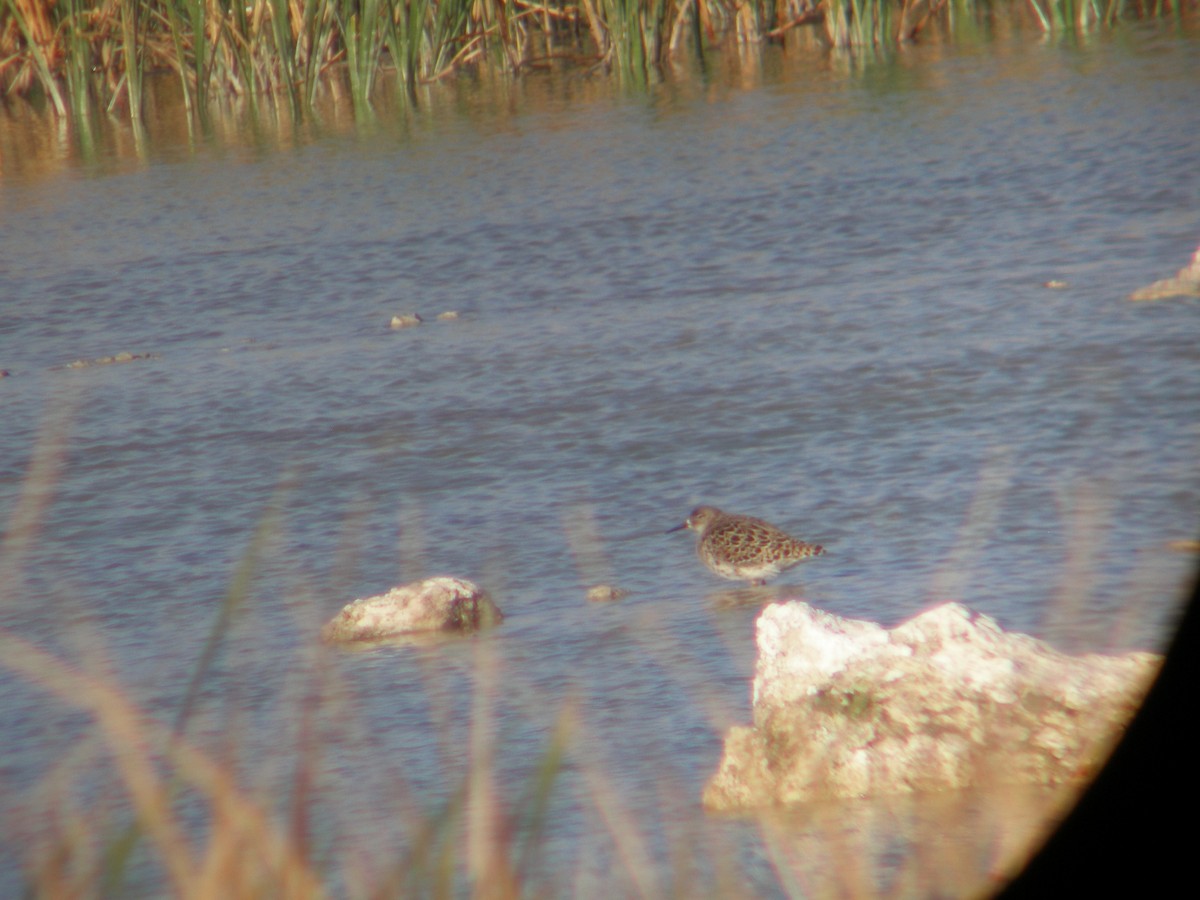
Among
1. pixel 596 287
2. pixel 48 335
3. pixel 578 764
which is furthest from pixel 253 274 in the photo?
pixel 578 764

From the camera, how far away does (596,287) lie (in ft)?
23.2

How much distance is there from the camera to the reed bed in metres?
13.5

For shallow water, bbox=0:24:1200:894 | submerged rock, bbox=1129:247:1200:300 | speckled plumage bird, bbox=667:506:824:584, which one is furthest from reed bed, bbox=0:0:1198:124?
speckled plumage bird, bbox=667:506:824:584

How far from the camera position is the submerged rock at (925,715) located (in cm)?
262

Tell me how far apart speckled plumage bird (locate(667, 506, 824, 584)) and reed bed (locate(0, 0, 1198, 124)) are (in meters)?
9.81

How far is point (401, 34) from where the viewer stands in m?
14.8

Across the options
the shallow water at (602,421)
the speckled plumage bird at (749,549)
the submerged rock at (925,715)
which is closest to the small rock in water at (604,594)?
the shallow water at (602,421)

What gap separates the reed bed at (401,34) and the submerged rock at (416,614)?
9906 mm

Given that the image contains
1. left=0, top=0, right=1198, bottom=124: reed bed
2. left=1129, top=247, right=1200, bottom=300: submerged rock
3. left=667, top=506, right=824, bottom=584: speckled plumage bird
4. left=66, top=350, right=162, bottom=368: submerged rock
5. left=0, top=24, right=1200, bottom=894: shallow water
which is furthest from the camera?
left=0, top=0, right=1198, bottom=124: reed bed

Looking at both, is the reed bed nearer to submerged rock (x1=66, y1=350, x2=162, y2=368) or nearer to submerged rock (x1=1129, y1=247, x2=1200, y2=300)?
submerged rock (x1=66, y1=350, x2=162, y2=368)

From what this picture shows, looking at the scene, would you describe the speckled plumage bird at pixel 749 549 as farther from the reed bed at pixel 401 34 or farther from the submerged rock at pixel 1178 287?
the reed bed at pixel 401 34

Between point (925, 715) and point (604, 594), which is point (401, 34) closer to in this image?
point (604, 594)

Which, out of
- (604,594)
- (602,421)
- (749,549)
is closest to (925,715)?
(749,549)

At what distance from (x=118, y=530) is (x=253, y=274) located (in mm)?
3645
